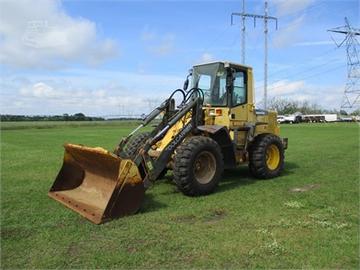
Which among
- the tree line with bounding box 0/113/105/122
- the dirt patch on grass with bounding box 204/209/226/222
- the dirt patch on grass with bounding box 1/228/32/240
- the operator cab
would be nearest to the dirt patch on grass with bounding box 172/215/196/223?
the dirt patch on grass with bounding box 204/209/226/222

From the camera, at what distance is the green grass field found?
498cm

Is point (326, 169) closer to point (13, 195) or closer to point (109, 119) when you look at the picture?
point (13, 195)

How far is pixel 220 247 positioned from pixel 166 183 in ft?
14.1

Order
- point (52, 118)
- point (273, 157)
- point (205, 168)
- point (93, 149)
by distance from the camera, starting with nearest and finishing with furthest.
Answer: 1. point (93, 149)
2. point (205, 168)
3. point (273, 157)
4. point (52, 118)

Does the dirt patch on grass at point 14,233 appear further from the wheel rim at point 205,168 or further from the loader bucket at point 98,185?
the wheel rim at point 205,168

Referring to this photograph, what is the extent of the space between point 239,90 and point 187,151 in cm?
275

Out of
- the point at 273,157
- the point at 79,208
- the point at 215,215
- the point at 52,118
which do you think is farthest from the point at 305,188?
the point at 52,118

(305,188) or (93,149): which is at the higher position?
(93,149)

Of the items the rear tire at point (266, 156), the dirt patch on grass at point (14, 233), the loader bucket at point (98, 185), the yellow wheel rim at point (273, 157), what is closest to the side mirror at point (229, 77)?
the rear tire at point (266, 156)

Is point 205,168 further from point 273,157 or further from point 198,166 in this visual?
point 273,157

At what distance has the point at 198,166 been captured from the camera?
27.9ft

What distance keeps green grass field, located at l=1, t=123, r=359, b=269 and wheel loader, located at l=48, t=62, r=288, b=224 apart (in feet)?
1.09

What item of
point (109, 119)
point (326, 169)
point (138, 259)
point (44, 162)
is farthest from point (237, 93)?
point (109, 119)

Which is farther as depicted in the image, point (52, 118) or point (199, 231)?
point (52, 118)
